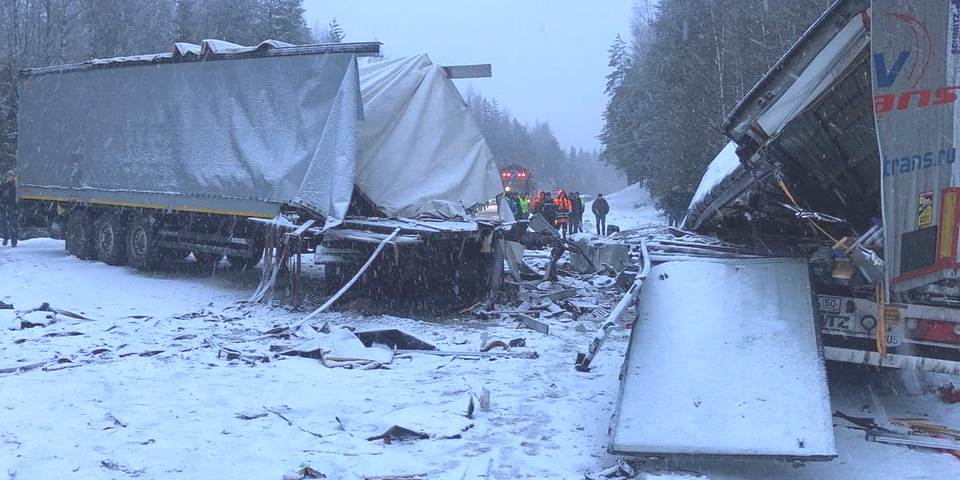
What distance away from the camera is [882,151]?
5.21 meters

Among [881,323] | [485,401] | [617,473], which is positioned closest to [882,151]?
[881,323]

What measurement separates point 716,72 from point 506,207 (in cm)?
2756

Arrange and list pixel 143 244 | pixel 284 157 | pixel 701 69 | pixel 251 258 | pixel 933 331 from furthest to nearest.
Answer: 1. pixel 701 69
2. pixel 143 244
3. pixel 251 258
4. pixel 284 157
5. pixel 933 331

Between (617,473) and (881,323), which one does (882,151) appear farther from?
(617,473)

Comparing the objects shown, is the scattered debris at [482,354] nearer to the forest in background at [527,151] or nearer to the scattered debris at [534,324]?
the scattered debris at [534,324]

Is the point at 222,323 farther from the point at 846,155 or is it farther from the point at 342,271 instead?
the point at 846,155

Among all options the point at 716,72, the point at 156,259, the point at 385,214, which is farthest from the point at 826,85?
the point at 716,72

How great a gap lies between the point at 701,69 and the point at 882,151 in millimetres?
34565

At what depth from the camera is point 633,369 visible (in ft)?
17.8

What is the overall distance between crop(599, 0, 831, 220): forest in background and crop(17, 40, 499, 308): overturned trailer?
652 inches

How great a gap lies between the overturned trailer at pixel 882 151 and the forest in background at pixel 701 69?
20.2 m

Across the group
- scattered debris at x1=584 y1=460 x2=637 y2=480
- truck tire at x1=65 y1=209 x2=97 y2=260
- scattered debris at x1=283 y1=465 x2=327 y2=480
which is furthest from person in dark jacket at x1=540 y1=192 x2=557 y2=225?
scattered debris at x1=283 y1=465 x2=327 y2=480

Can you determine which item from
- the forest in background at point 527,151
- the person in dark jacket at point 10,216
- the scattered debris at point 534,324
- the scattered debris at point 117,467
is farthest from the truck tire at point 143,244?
the forest in background at point 527,151

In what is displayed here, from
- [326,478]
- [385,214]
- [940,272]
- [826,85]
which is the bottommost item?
[326,478]
